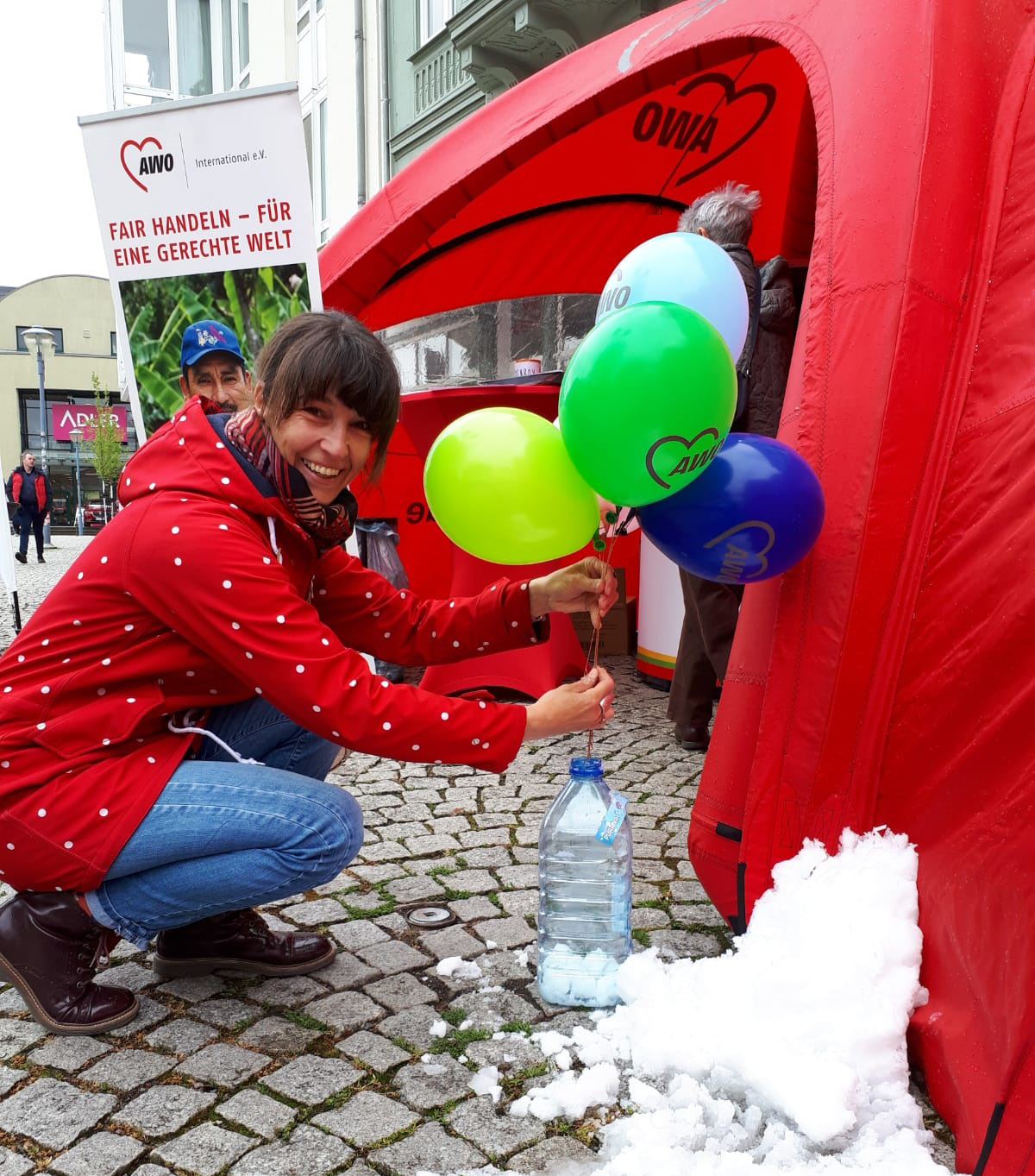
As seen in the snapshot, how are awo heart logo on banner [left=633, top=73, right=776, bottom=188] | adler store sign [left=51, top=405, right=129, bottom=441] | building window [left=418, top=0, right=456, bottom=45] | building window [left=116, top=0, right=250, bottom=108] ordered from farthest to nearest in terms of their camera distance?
adler store sign [left=51, top=405, right=129, bottom=441] → building window [left=116, top=0, right=250, bottom=108] → building window [left=418, top=0, right=456, bottom=45] → awo heart logo on banner [left=633, top=73, right=776, bottom=188]

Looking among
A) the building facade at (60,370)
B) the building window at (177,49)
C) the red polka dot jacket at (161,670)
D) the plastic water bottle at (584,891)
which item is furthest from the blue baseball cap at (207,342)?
the building facade at (60,370)

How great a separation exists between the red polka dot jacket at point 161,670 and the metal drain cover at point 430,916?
2.44 ft

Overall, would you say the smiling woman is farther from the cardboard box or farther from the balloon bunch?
the cardboard box

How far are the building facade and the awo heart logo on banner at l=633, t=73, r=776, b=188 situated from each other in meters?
34.0

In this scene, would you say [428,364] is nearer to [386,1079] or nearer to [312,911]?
[312,911]

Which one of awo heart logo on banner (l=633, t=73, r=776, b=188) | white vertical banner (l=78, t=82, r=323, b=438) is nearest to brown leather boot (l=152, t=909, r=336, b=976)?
white vertical banner (l=78, t=82, r=323, b=438)

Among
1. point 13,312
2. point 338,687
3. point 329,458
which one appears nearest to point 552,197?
point 329,458

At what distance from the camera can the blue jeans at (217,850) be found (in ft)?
6.28

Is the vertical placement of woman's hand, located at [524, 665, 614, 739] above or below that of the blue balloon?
below

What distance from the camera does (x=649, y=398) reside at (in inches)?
64.8

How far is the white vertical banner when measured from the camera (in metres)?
4.04

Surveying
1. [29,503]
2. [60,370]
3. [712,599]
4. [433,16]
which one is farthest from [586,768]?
[60,370]

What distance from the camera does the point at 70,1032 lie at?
1.98m

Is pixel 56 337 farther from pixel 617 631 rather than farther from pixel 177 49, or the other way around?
pixel 617 631
